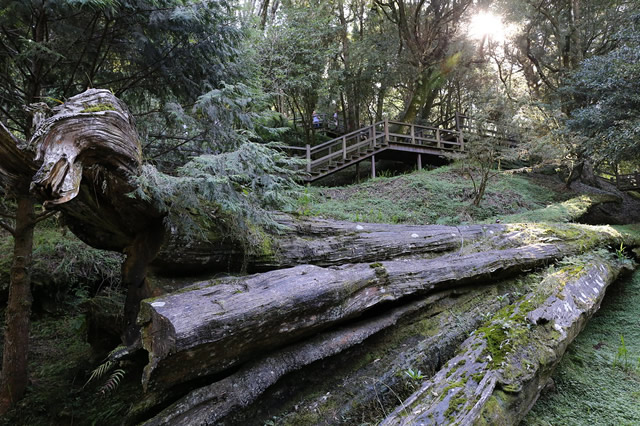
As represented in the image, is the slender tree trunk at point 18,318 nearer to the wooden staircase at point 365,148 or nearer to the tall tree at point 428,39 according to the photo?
the wooden staircase at point 365,148

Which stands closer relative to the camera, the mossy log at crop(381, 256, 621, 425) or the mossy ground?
the mossy log at crop(381, 256, 621, 425)

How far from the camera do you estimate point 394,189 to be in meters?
12.0

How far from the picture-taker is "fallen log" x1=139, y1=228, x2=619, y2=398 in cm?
230

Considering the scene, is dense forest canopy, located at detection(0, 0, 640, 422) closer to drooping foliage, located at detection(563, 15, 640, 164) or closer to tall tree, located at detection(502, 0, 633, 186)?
drooping foliage, located at detection(563, 15, 640, 164)

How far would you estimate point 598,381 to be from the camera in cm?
327

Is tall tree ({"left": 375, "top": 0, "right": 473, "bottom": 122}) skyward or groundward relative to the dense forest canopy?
skyward

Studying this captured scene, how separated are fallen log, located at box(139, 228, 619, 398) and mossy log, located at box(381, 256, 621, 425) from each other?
→ 3.25 ft

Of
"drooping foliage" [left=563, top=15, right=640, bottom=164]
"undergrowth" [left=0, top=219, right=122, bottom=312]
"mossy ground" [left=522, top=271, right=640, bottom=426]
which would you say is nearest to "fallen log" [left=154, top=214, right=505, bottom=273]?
"mossy ground" [left=522, top=271, right=640, bottom=426]

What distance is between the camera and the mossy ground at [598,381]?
2.79 m

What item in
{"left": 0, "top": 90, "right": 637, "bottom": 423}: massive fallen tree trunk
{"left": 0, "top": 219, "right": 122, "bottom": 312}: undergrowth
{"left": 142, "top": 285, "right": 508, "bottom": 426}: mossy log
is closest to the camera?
{"left": 0, "top": 90, "right": 637, "bottom": 423}: massive fallen tree trunk

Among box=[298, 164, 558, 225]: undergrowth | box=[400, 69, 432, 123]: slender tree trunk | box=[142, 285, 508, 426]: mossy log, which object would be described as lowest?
box=[142, 285, 508, 426]: mossy log

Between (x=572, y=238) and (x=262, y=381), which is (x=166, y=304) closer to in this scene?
(x=262, y=381)

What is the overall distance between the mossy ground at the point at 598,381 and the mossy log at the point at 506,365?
352 mm

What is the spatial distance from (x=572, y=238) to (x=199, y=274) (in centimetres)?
633
